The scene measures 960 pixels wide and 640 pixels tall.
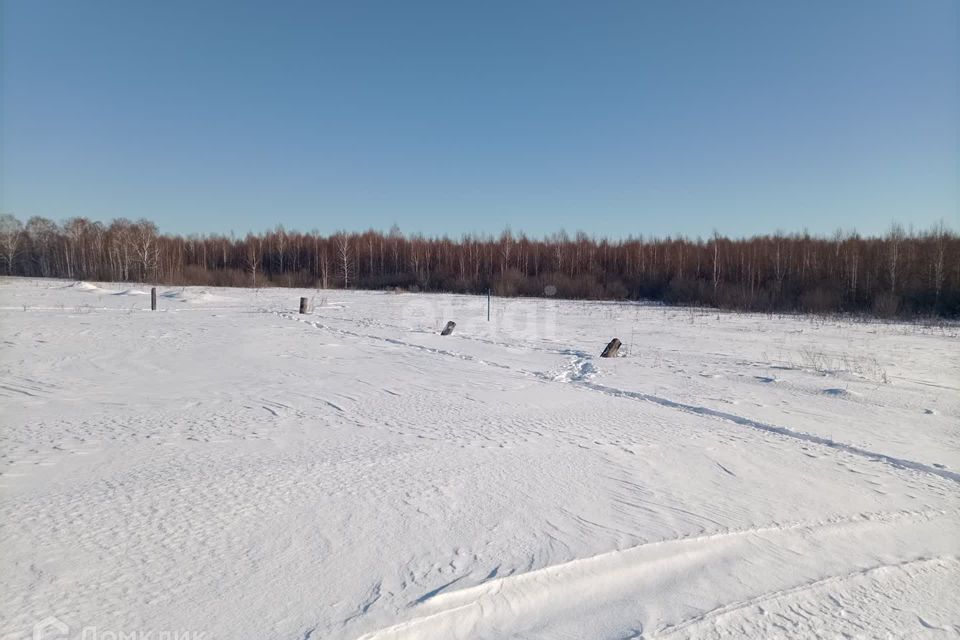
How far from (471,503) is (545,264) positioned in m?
50.5

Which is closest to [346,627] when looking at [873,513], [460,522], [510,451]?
[460,522]

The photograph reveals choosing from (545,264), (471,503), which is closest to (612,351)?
(471,503)

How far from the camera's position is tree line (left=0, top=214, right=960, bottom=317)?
32.2 meters

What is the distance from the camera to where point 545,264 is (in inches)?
2117

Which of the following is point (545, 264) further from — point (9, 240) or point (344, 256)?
point (9, 240)

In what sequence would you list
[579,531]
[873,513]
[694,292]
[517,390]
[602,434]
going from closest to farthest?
[579,531], [873,513], [602,434], [517,390], [694,292]

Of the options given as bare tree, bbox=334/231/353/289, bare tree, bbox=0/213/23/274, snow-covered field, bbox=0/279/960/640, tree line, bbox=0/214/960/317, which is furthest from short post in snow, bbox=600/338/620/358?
bare tree, bbox=0/213/23/274

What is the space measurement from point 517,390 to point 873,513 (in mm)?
4958

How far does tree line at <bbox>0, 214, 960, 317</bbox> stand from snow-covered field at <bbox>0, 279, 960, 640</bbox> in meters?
26.6

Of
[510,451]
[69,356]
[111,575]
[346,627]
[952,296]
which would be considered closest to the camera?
[346,627]

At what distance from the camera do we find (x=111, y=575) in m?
2.93

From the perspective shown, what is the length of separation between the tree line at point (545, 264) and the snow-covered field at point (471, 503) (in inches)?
1049

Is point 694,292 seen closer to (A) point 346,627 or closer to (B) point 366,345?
(B) point 366,345

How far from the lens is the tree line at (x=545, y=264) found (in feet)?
105
